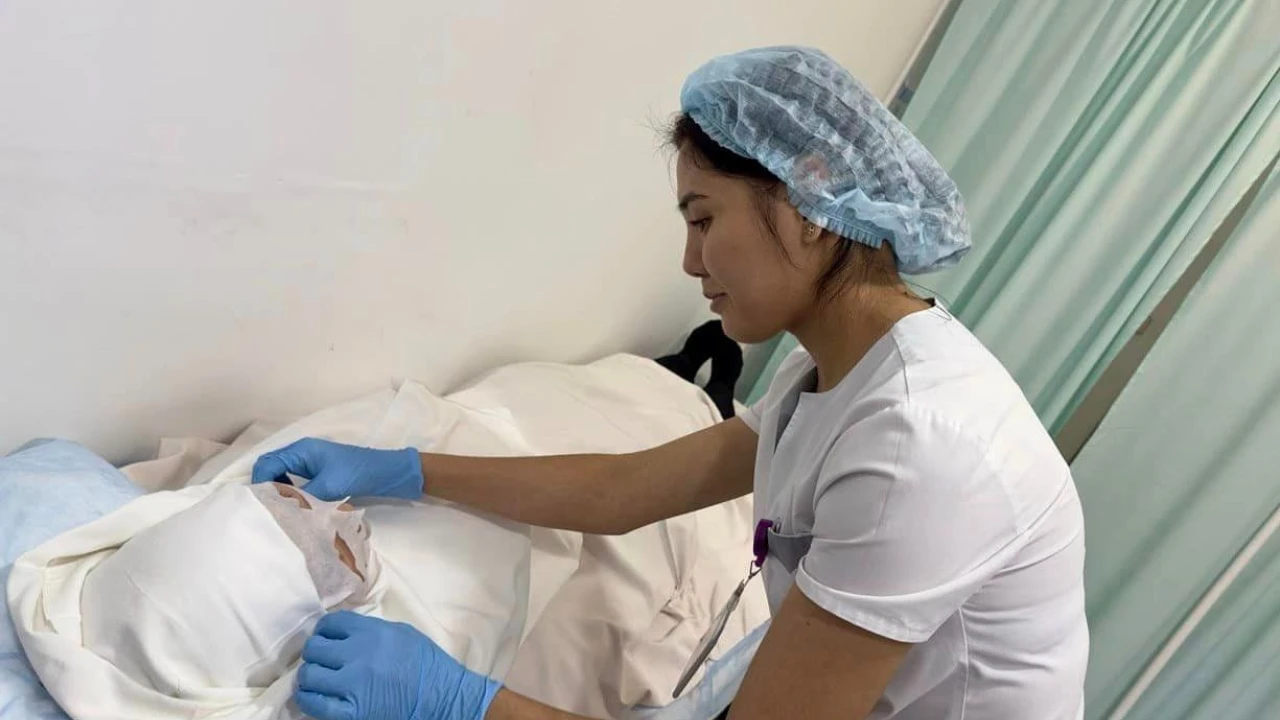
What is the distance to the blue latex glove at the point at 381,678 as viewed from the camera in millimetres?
869

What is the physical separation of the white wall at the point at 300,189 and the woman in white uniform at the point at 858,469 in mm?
211

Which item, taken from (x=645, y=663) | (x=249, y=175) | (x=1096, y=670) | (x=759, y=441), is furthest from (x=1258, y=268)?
(x=249, y=175)

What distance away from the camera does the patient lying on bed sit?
2.68ft

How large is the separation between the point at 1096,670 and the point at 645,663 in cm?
121

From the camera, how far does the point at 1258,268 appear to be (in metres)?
1.67

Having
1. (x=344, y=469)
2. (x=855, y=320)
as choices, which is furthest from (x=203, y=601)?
(x=855, y=320)

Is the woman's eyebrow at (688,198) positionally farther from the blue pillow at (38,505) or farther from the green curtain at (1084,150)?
the green curtain at (1084,150)

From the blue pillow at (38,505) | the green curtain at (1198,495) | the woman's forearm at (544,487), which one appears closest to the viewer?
the blue pillow at (38,505)

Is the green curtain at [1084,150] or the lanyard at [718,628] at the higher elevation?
the green curtain at [1084,150]

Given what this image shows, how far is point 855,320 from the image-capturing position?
0.97 metres

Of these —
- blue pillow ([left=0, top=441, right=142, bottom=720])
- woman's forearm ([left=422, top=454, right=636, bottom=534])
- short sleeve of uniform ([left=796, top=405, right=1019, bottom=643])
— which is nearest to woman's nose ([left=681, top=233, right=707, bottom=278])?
short sleeve of uniform ([left=796, top=405, right=1019, bottom=643])

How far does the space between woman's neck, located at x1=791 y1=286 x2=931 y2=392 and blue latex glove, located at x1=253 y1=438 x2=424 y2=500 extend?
561 mm

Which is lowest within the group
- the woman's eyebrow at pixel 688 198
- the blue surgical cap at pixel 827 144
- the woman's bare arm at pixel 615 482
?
the woman's bare arm at pixel 615 482

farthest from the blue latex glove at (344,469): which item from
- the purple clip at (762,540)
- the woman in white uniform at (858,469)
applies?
the purple clip at (762,540)
